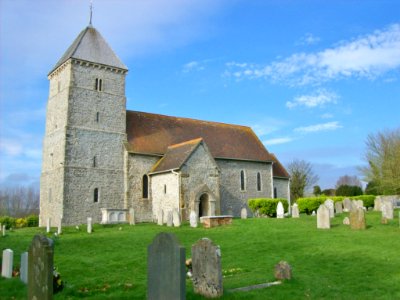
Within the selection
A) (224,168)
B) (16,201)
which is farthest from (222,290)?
(16,201)

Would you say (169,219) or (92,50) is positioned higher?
(92,50)

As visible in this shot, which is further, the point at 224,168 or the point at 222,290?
the point at 224,168

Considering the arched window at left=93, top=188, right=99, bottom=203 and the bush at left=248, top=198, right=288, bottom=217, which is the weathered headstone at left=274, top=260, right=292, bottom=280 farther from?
the bush at left=248, top=198, right=288, bottom=217

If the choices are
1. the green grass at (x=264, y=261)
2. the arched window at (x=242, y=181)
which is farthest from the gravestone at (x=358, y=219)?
the arched window at (x=242, y=181)

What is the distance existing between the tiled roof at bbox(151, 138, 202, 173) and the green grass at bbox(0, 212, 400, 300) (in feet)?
25.8

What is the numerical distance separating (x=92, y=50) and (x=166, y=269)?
82.4 ft

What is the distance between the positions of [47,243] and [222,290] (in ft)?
11.1

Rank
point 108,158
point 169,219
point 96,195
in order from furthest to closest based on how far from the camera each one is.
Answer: point 108,158 → point 96,195 → point 169,219

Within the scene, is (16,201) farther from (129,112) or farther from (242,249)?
(242,249)

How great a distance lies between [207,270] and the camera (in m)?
7.77

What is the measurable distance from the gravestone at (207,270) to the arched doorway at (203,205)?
62.2ft

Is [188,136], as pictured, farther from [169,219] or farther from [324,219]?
[324,219]

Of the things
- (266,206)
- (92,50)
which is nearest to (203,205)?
(266,206)

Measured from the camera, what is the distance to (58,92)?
28.3 metres
